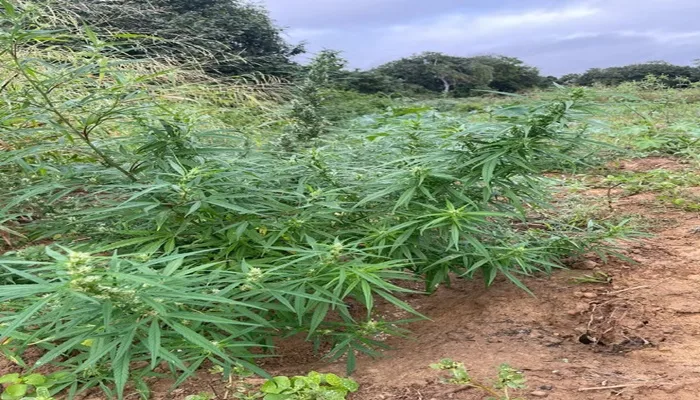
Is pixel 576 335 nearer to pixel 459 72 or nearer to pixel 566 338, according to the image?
pixel 566 338

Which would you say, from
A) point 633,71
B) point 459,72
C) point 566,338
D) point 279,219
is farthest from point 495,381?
point 459,72

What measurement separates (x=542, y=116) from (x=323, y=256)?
795 millimetres

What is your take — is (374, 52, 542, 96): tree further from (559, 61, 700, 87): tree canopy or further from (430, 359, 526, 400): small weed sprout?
(430, 359, 526, 400): small weed sprout

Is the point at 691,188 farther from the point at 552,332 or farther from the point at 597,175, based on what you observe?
the point at 552,332

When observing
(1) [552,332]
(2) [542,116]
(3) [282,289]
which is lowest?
(1) [552,332]

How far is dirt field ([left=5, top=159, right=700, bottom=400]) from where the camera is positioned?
→ 1.41 m

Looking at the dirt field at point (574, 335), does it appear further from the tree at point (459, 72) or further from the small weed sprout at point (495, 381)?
the tree at point (459, 72)

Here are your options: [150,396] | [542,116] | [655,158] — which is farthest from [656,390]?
[655,158]

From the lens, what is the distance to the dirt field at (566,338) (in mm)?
1412

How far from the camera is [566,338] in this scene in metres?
1.75

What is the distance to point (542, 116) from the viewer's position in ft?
5.66

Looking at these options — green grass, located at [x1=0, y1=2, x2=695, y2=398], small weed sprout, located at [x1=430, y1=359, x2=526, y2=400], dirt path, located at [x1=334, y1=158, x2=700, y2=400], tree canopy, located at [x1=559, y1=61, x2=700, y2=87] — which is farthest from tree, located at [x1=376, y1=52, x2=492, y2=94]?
small weed sprout, located at [x1=430, y1=359, x2=526, y2=400]

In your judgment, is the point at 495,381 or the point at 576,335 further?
the point at 576,335

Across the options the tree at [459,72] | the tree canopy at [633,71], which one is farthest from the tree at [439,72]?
the tree canopy at [633,71]
